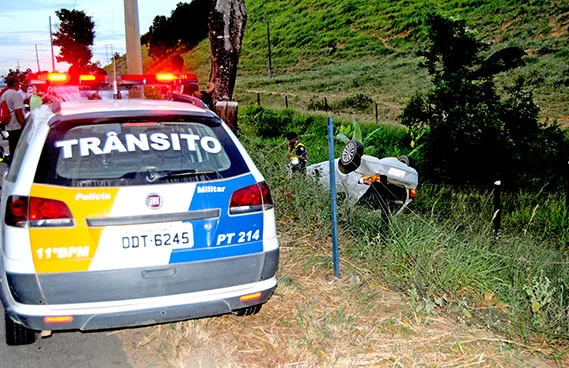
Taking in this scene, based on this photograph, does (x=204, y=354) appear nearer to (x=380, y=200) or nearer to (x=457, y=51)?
(x=380, y=200)

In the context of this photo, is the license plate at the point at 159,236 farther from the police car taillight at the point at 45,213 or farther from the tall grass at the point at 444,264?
the tall grass at the point at 444,264

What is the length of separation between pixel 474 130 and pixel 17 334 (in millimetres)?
14175

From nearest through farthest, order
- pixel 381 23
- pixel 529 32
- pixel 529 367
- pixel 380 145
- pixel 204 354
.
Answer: pixel 529 367 < pixel 204 354 < pixel 380 145 < pixel 529 32 < pixel 381 23

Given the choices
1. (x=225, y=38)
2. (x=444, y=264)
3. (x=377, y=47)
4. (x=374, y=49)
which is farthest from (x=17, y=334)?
(x=377, y=47)

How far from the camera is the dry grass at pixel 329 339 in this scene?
13.1 feet

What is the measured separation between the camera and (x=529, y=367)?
390 cm

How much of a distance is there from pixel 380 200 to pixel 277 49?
228ft

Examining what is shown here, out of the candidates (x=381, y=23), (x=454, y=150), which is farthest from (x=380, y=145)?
(x=381, y=23)

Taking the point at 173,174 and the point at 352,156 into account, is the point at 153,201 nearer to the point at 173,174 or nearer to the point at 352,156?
the point at 173,174

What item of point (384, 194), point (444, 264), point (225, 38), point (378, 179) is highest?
point (225, 38)

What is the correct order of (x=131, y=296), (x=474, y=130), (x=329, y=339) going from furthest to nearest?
(x=474, y=130) < (x=329, y=339) < (x=131, y=296)

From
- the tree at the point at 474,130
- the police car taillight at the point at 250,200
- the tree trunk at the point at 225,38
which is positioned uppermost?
the tree trunk at the point at 225,38

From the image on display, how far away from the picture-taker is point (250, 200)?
4016 millimetres

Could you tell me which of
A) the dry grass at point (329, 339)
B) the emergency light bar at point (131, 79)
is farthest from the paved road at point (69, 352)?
the emergency light bar at point (131, 79)
